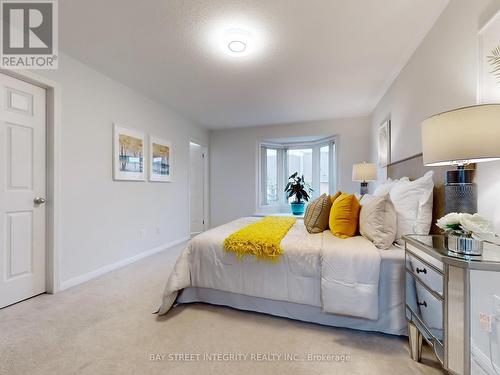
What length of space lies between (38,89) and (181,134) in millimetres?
2290

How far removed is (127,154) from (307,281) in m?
2.74

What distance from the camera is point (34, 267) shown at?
2256 mm

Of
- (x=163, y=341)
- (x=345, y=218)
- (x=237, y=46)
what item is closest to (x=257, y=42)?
(x=237, y=46)

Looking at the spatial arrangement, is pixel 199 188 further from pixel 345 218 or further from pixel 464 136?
pixel 464 136

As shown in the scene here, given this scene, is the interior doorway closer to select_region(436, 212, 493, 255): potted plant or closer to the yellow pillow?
the yellow pillow

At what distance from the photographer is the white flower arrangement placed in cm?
101

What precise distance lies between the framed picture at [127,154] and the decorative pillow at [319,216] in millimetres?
2387

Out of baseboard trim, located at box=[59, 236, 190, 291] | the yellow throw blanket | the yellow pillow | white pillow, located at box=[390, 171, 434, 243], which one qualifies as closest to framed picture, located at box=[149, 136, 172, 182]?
baseboard trim, located at box=[59, 236, 190, 291]

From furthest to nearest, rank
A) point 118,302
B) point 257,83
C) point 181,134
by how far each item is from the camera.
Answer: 1. point 181,134
2. point 257,83
3. point 118,302

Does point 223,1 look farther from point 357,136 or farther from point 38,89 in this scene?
point 357,136

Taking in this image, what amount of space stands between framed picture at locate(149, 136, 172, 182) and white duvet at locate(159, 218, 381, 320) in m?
2.00

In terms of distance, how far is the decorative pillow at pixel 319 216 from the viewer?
2262 millimetres

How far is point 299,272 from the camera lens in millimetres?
1745

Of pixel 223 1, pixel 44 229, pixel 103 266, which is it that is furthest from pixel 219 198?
pixel 223 1
